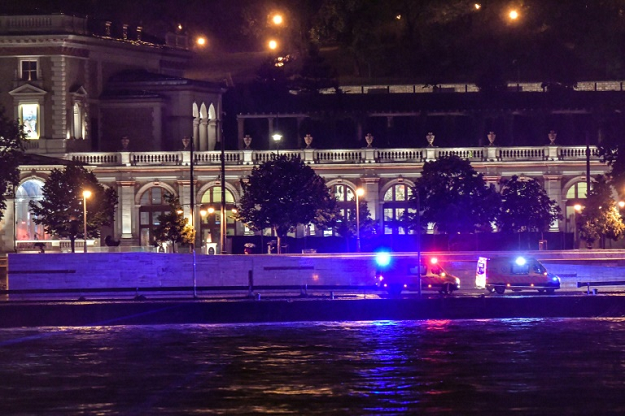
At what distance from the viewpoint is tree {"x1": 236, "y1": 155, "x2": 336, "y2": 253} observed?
106438 mm

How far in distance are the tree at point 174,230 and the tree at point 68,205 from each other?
408 centimetres

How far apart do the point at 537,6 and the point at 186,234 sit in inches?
1987

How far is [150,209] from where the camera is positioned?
379 feet

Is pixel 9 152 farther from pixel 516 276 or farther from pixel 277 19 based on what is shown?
pixel 277 19

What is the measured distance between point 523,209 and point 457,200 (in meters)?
4.96

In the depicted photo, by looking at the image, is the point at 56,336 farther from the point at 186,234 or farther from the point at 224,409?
the point at 186,234

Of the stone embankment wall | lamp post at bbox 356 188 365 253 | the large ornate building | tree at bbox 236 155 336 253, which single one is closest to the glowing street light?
the large ornate building

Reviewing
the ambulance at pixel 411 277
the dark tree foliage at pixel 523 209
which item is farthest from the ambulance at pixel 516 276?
the dark tree foliage at pixel 523 209

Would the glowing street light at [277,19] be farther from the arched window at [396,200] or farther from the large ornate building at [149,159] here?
the arched window at [396,200]

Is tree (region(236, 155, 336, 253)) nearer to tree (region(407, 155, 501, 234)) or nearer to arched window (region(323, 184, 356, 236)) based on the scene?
arched window (region(323, 184, 356, 236))

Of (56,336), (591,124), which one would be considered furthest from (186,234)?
(56,336)

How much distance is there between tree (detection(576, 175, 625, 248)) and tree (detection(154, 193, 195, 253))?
2674 cm

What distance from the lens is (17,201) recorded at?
112 m

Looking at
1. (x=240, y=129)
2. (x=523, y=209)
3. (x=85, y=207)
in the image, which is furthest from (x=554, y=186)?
(x=85, y=207)
